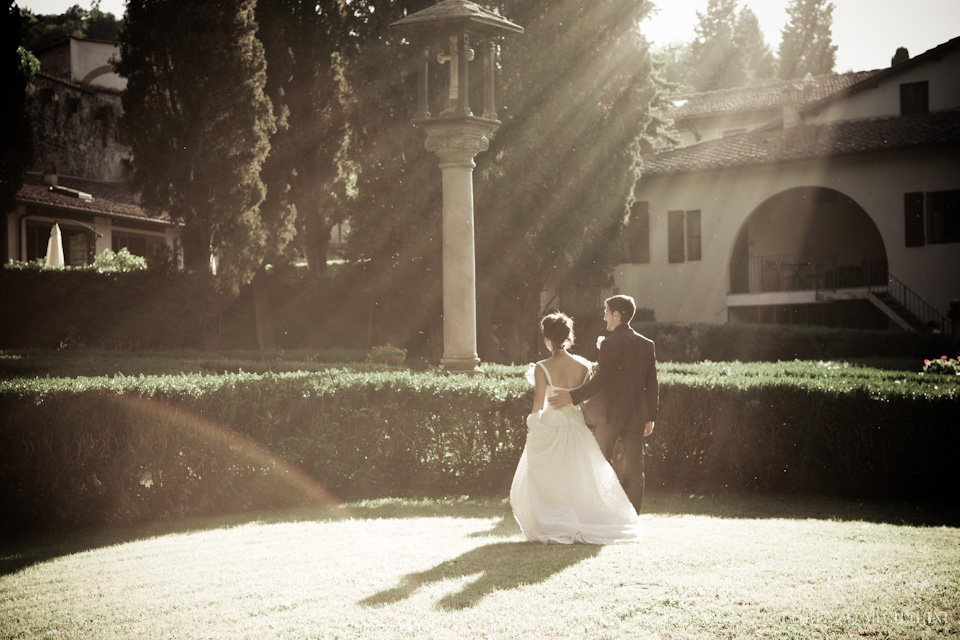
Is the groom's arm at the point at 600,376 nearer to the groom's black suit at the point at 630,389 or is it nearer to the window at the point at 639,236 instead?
the groom's black suit at the point at 630,389

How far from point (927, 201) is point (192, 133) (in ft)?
63.1

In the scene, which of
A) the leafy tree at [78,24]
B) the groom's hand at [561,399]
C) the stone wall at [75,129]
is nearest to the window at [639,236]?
the stone wall at [75,129]

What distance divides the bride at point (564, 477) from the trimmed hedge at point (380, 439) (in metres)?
2.90

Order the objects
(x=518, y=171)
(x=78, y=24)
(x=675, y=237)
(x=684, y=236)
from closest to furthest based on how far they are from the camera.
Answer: (x=518, y=171)
(x=684, y=236)
(x=675, y=237)
(x=78, y=24)

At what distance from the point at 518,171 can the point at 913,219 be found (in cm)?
1162

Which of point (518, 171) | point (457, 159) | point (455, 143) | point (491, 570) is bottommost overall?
point (491, 570)

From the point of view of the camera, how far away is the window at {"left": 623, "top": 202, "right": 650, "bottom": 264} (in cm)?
2898

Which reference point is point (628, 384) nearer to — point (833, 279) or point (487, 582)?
point (487, 582)

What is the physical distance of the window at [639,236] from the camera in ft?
95.1

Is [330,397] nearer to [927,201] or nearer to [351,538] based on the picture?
[351,538]

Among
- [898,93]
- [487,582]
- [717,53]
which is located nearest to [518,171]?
[898,93]

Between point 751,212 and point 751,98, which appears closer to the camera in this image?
point 751,212

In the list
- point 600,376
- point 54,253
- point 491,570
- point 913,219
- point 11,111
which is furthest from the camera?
point 913,219

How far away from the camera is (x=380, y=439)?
32.8 ft
